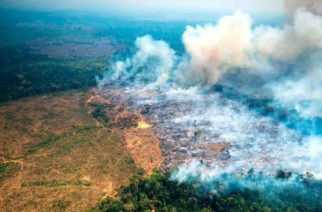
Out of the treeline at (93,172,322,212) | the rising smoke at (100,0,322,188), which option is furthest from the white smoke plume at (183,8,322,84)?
the treeline at (93,172,322,212)

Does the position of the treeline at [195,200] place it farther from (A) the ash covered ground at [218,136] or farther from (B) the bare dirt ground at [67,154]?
(A) the ash covered ground at [218,136]

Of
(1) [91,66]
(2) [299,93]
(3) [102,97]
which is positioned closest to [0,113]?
(3) [102,97]

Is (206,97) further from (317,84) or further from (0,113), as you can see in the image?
(0,113)

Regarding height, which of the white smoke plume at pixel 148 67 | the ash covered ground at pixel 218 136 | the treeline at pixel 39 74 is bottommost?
the treeline at pixel 39 74

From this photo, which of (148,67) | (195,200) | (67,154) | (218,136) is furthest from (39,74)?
(195,200)

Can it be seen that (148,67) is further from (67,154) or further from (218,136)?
(67,154)

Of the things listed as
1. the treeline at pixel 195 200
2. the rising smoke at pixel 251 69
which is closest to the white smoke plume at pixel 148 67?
the rising smoke at pixel 251 69
